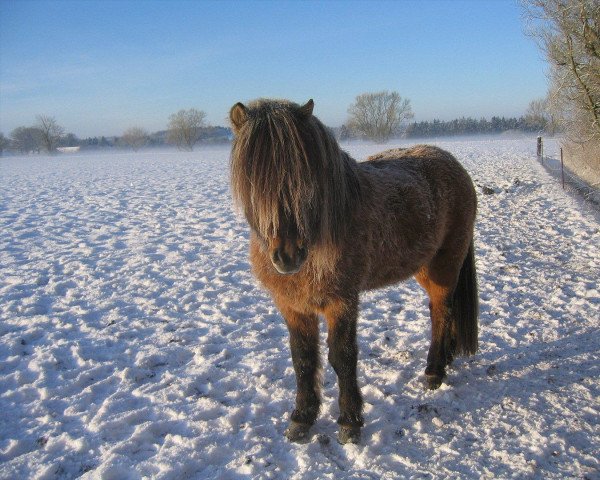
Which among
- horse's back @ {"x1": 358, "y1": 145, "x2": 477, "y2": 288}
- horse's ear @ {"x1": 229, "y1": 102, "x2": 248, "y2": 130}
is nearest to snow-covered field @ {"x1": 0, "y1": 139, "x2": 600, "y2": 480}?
horse's back @ {"x1": 358, "y1": 145, "x2": 477, "y2": 288}

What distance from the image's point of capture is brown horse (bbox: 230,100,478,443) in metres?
2.02

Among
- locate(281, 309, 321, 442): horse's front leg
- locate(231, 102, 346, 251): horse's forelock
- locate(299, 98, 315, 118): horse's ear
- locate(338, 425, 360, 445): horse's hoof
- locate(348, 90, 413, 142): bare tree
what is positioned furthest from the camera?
locate(348, 90, 413, 142): bare tree

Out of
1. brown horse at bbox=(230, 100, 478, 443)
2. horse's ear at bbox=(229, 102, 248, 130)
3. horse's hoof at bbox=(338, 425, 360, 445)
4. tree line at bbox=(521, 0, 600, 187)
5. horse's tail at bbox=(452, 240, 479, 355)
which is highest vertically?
tree line at bbox=(521, 0, 600, 187)

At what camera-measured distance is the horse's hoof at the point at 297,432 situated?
8.60ft

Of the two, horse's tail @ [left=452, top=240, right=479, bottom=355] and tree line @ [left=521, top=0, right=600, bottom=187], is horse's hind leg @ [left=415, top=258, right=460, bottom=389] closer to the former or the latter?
horse's tail @ [left=452, top=240, right=479, bottom=355]

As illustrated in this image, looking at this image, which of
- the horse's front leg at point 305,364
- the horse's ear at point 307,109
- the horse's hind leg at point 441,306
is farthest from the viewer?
the horse's hind leg at point 441,306

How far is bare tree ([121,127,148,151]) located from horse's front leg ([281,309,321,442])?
90.2 metres

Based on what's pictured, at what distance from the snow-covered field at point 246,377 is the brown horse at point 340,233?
0.98ft

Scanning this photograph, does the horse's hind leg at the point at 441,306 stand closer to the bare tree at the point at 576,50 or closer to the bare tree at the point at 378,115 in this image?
the bare tree at the point at 576,50

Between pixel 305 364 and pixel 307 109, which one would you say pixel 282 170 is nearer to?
pixel 307 109

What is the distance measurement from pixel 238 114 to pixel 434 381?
2545 mm

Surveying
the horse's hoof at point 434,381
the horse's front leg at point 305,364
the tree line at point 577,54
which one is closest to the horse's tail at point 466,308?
the horse's hoof at point 434,381

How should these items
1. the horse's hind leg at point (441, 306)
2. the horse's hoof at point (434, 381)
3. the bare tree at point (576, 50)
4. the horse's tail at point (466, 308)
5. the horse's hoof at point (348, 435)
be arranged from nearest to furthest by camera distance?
the horse's hoof at point (348, 435), the horse's hoof at point (434, 381), the horse's hind leg at point (441, 306), the horse's tail at point (466, 308), the bare tree at point (576, 50)

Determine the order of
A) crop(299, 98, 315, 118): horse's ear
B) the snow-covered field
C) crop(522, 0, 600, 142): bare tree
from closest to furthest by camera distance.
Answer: crop(299, 98, 315, 118): horse's ear → the snow-covered field → crop(522, 0, 600, 142): bare tree
